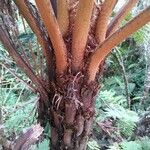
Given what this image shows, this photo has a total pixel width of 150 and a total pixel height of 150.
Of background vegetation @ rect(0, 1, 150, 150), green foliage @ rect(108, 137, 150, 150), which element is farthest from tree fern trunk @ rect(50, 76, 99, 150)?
green foliage @ rect(108, 137, 150, 150)

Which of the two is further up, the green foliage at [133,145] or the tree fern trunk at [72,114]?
the tree fern trunk at [72,114]

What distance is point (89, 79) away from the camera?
4.22 ft

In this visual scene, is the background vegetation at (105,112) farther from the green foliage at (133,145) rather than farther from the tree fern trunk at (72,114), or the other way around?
the tree fern trunk at (72,114)

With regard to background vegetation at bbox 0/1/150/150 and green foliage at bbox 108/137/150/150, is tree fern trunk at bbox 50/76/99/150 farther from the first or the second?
green foliage at bbox 108/137/150/150

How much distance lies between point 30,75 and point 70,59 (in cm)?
16

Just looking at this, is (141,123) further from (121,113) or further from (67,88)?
(67,88)

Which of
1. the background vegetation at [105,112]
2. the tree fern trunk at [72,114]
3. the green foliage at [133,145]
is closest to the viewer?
the tree fern trunk at [72,114]

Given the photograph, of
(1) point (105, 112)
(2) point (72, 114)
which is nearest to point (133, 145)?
(1) point (105, 112)

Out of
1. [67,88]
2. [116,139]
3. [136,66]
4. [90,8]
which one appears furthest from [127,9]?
[136,66]

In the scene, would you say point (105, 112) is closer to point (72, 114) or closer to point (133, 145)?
point (133, 145)

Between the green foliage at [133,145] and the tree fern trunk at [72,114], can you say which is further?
the green foliage at [133,145]

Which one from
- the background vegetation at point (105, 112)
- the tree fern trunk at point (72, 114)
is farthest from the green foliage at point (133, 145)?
the tree fern trunk at point (72, 114)

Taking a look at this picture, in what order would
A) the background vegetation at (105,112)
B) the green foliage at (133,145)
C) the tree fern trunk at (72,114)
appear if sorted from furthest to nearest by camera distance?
the green foliage at (133,145)
the background vegetation at (105,112)
the tree fern trunk at (72,114)

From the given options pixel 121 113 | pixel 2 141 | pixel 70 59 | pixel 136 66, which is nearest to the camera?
pixel 2 141
